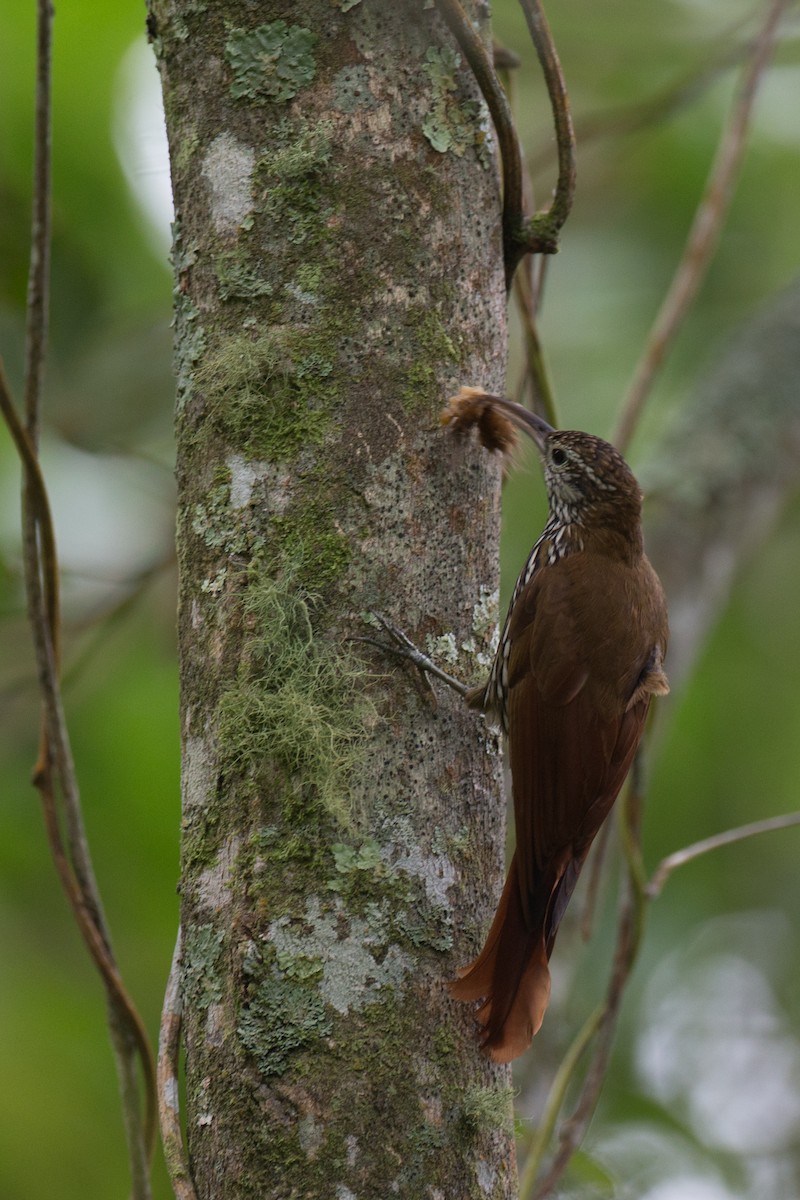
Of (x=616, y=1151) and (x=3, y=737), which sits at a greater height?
(x=3, y=737)

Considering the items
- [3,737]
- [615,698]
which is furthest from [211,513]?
[3,737]

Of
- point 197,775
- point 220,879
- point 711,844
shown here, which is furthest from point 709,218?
point 220,879

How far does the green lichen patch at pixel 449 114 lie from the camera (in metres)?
1.84

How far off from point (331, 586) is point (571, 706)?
0.80 m

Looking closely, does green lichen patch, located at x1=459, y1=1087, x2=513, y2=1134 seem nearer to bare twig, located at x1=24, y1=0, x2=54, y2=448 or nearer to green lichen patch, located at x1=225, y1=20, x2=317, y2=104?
green lichen patch, located at x1=225, y1=20, x2=317, y2=104

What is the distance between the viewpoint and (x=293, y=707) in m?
1.59

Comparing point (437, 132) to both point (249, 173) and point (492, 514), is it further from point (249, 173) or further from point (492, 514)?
point (492, 514)

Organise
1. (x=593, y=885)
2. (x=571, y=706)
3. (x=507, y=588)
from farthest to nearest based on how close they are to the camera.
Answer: (x=507, y=588) → (x=593, y=885) → (x=571, y=706)

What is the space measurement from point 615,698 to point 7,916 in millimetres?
2724

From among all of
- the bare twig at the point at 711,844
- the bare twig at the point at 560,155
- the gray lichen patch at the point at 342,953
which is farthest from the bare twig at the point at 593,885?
A: the bare twig at the point at 560,155

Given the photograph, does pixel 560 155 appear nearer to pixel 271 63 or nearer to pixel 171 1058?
pixel 271 63

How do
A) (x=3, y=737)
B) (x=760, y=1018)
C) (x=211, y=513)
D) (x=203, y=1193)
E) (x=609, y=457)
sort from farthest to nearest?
(x=760, y=1018) < (x=3, y=737) < (x=609, y=457) < (x=211, y=513) < (x=203, y=1193)

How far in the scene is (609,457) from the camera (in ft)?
8.79

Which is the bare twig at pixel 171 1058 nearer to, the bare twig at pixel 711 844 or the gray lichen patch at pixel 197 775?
the gray lichen patch at pixel 197 775
